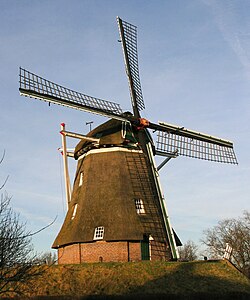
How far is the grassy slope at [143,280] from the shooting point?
1877 centimetres

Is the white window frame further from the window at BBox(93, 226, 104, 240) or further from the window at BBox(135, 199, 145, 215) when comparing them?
the window at BBox(93, 226, 104, 240)

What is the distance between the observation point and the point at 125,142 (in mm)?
24203

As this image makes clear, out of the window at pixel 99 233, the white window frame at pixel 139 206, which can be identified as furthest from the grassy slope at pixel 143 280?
the white window frame at pixel 139 206

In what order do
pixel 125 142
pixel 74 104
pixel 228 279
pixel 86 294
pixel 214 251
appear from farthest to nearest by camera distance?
pixel 214 251 < pixel 125 142 < pixel 74 104 < pixel 228 279 < pixel 86 294

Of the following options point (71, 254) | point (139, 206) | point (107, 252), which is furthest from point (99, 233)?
point (139, 206)

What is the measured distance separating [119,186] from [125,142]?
2.36 m

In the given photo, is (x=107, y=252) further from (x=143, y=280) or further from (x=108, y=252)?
(x=143, y=280)

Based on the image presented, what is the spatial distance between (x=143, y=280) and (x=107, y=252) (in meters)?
2.88

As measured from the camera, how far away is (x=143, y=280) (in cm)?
1969

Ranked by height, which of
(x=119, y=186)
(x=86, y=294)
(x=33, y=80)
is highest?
(x=33, y=80)

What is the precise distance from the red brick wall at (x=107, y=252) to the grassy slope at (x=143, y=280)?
1.03 meters

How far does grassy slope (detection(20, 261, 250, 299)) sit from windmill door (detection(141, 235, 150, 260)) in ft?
4.17

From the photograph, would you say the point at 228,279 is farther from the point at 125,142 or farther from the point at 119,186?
the point at 125,142

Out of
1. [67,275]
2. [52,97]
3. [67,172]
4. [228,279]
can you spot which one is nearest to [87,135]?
[67,172]
